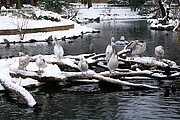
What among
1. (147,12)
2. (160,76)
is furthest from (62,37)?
(147,12)

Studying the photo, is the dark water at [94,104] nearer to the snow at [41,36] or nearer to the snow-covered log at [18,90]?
the snow-covered log at [18,90]

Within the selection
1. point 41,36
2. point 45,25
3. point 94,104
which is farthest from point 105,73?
point 45,25

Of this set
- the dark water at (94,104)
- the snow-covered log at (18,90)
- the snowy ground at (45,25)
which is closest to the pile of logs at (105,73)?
the snow-covered log at (18,90)

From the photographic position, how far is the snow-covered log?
11.8m

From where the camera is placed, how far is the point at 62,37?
35188 millimetres

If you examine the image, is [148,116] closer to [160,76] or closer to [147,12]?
[160,76]

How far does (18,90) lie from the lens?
40.5 ft

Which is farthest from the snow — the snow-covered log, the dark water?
the dark water

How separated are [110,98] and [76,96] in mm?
1135

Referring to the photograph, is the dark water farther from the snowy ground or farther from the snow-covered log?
the snowy ground

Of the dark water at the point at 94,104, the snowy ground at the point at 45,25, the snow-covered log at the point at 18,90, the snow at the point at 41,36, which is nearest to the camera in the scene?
the dark water at the point at 94,104

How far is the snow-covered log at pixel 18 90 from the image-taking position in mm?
11823

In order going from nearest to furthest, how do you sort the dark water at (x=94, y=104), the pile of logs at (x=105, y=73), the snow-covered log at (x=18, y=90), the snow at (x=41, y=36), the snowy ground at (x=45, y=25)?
the dark water at (x=94, y=104)
the snow-covered log at (x=18, y=90)
the snow at (x=41, y=36)
the pile of logs at (x=105, y=73)
the snowy ground at (x=45, y=25)

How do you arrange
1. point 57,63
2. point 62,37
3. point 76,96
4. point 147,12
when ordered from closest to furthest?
point 76,96 → point 57,63 → point 62,37 → point 147,12
